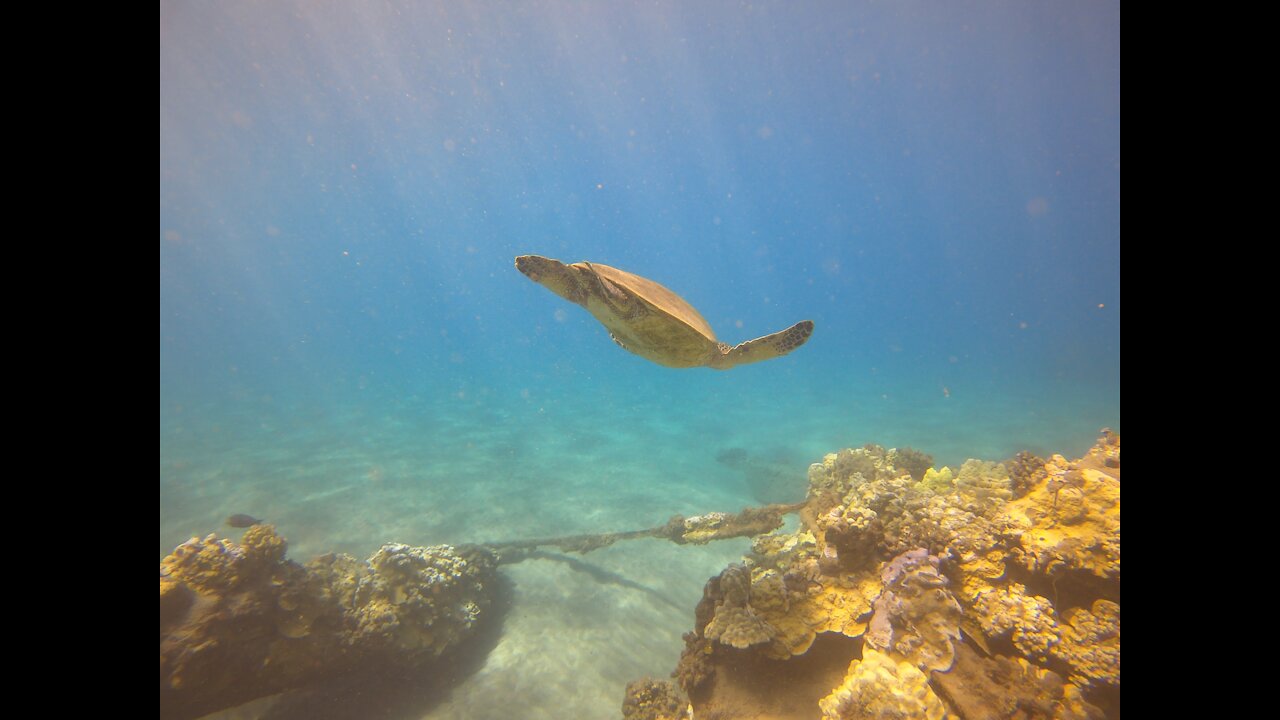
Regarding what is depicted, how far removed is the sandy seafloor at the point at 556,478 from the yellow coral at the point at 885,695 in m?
3.69

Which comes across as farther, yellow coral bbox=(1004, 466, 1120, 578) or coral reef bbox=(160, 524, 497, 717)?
coral reef bbox=(160, 524, 497, 717)

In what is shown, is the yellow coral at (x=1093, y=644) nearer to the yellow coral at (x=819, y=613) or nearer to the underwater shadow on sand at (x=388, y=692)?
the yellow coral at (x=819, y=613)

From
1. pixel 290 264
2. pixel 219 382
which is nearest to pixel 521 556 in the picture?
pixel 219 382

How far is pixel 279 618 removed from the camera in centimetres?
511

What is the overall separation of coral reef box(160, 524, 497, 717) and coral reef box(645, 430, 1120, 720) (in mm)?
4019

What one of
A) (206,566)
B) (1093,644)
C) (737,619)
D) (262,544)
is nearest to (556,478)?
(262,544)

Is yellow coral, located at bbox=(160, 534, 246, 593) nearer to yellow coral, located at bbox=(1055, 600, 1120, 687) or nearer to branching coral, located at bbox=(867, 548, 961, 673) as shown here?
branching coral, located at bbox=(867, 548, 961, 673)

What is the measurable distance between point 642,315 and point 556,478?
11.8 m

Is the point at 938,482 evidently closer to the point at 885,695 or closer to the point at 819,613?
the point at 819,613

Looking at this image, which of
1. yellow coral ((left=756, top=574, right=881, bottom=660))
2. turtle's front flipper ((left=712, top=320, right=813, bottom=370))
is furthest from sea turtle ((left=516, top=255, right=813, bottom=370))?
yellow coral ((left=756, top=574, right=881, bottom=660))

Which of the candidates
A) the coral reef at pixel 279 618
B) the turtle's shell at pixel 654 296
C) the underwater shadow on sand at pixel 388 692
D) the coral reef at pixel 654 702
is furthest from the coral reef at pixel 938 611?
the coral reef at pixel 279 618

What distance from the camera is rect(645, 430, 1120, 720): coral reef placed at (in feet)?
10.5
